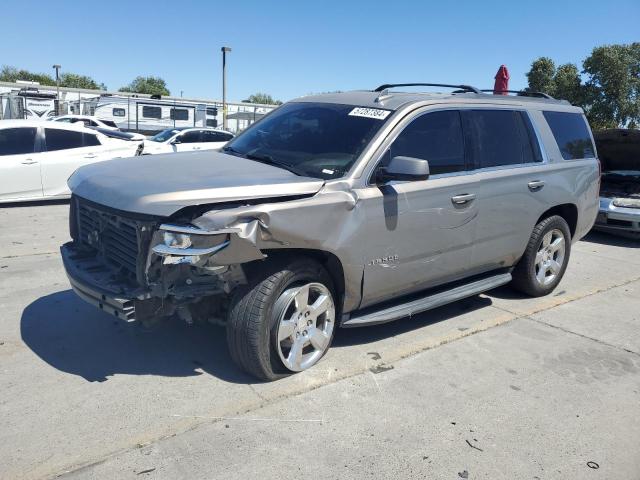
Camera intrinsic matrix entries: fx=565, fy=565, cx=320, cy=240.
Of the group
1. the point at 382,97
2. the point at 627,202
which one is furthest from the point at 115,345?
the point at 627,202

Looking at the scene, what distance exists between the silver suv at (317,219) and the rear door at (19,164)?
6.16 meters

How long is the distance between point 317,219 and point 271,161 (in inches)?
32.4

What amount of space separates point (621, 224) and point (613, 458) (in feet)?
23.6

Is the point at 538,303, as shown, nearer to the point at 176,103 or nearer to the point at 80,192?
the point at 80,192

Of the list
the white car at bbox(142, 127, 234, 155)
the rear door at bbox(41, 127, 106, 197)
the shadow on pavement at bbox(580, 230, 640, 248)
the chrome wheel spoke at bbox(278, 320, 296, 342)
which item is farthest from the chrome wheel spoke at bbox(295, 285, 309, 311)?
the white car at bbox(142, 127, 234, 155)

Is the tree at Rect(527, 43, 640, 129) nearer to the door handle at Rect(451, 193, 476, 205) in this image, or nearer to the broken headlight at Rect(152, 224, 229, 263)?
the door handle at Rect(451, 193, 476, 205)

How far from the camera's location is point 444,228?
4500mm

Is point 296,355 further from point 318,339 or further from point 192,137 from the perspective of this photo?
point 192,137

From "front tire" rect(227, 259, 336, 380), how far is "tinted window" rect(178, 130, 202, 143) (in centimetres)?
1475

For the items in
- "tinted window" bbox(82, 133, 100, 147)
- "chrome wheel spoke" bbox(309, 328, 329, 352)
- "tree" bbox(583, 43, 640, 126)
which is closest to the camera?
"chrome wheel spoke" bbox(309, 328, 329, 352)

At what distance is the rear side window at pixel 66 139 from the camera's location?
10.1 meters

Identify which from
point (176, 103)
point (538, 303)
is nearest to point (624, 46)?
point (176, 103)

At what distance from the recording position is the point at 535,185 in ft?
17.6

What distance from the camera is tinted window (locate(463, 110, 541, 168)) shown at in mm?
4844
